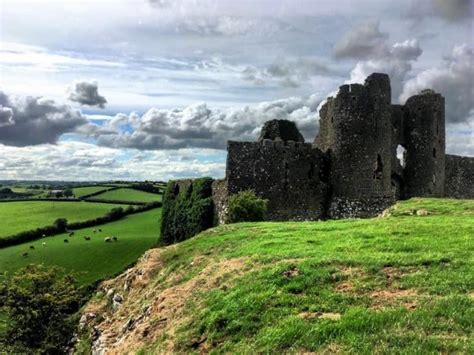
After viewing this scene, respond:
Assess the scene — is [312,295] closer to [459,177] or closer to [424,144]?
[424,144]

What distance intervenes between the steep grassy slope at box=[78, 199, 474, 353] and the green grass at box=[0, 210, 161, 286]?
144 feet

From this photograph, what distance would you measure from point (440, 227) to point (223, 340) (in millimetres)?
9777

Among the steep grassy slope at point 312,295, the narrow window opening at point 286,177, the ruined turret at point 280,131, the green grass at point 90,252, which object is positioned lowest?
the green grass at point 90,252

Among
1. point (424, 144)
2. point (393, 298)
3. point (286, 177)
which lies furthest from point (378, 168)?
point (393, 298)

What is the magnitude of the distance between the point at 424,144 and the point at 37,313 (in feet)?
98.0

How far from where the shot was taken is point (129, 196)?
119 m

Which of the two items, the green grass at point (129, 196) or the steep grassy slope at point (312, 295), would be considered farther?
the green grass at point (129, 196)

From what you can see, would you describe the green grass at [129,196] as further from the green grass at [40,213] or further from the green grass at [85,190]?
the green grass at [85,190]

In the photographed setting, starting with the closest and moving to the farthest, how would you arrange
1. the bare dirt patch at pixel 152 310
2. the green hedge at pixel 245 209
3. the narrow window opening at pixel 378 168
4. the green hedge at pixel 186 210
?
1. the bare dirt patch at pixel 152 310
2. the green hedge at pixel 245 209
3. the narrow window opening at pixel 378 168
4. the green hedge at pixel 186 210

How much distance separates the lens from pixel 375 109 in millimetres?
34938

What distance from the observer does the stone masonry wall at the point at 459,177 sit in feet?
154

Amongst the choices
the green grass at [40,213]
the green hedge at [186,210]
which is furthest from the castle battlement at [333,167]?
the green grass at [40,213]

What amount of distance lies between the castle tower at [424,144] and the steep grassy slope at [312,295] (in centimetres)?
2107

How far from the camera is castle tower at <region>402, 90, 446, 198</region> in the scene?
40000 millimetres
